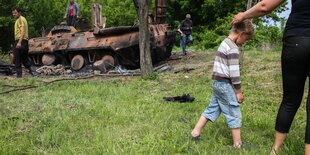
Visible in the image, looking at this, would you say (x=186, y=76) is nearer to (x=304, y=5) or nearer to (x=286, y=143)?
(x=286, y=143)

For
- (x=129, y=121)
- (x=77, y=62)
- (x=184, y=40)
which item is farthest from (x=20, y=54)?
(x=184, y=40)

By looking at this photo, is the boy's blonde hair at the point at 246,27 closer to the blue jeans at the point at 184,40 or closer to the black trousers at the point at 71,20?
the blue jeans at the point at 184,40

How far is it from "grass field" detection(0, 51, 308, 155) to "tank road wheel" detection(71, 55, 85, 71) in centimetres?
532

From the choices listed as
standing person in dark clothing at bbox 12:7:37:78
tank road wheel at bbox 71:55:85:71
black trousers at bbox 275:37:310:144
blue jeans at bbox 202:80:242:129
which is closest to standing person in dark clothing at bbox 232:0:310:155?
black trousers at bbox 275:37:310:144

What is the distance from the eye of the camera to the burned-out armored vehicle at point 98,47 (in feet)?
49.3

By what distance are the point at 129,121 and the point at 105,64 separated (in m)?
8.94

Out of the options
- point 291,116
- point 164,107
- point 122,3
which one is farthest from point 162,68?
point 122,3

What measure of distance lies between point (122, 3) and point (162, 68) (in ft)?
116

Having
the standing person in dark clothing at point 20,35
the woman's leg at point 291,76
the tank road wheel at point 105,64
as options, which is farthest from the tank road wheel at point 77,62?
the woman's leg at point 291,76

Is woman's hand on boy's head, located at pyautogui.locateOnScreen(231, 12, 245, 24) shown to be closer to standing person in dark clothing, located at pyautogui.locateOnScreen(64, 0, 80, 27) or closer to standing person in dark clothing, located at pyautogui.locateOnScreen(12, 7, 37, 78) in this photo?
standing person in dark clothing, located at pyautogui.locateOnScreen(12, 7, 37, 78)

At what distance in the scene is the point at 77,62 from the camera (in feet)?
52.6

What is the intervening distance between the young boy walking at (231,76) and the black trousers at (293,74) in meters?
0.70

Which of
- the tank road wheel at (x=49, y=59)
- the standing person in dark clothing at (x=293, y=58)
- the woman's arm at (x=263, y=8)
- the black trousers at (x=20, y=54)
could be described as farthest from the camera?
the tank road wheel at (x=49, y=59)

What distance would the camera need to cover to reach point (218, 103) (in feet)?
16.4
